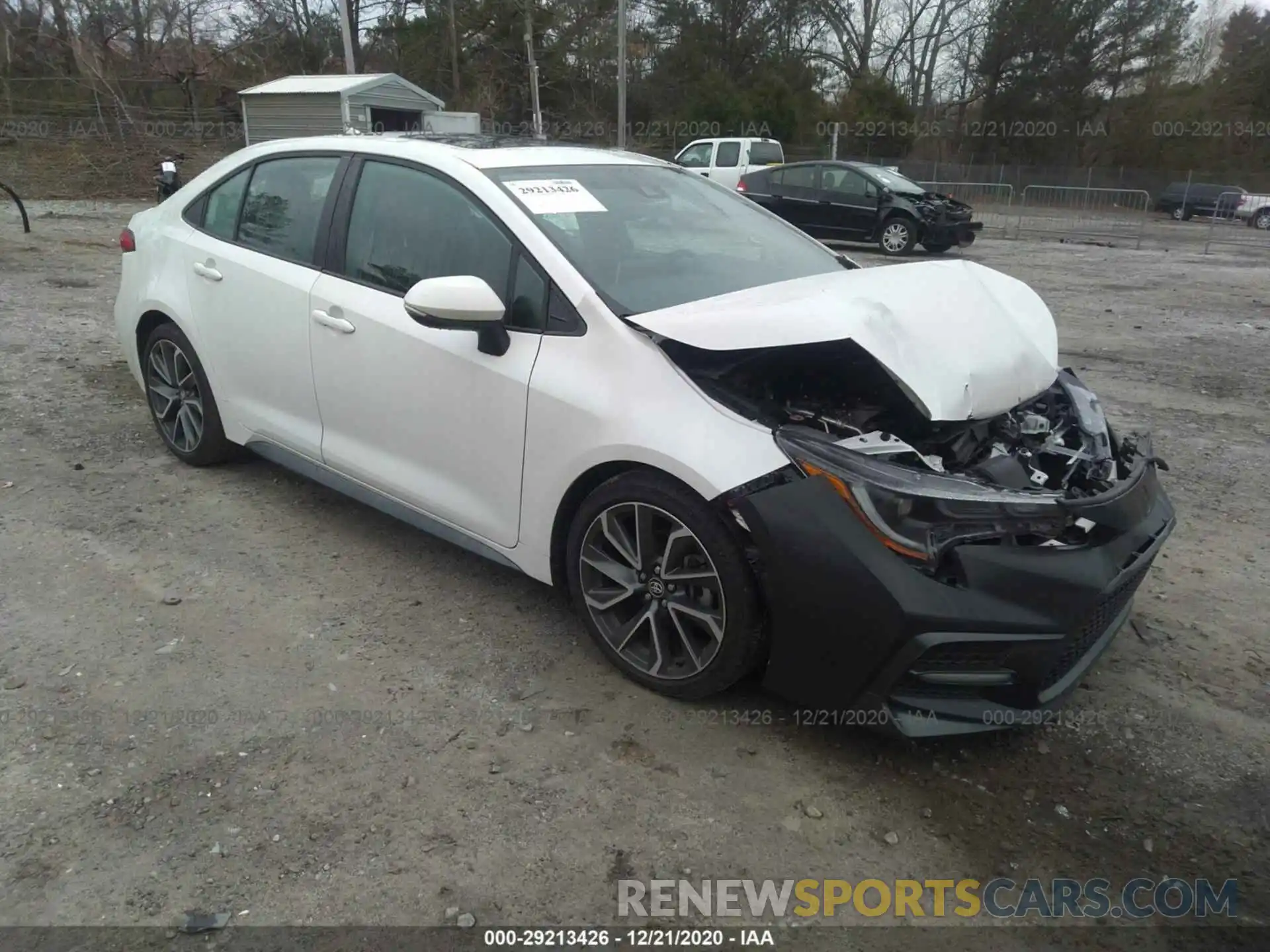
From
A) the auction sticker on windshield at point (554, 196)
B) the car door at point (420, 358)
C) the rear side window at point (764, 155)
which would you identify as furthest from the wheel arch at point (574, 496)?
the rear side window at point (764, 155)

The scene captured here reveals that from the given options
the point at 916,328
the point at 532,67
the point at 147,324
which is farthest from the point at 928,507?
the point at 532,67

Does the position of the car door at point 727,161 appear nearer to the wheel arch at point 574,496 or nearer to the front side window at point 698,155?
the front side window at point 698,155

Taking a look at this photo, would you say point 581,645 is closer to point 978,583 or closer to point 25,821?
point 978,583

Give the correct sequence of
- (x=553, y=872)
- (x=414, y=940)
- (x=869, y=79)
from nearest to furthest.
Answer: (x=414, y=940) → (x=553, y=872) → (x=869, y=79)

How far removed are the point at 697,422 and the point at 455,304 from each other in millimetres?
882

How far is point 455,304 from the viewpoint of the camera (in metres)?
2.94

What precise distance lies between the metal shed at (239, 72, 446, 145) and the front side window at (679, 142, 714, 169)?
8039 millimetres

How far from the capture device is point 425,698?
298cm

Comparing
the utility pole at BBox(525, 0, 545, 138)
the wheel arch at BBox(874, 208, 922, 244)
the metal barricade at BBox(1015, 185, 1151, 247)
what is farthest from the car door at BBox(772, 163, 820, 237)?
the utility pole at BBox(525, 0, 545, 138)

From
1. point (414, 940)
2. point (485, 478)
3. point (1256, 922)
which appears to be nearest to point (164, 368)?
point (485, 478)

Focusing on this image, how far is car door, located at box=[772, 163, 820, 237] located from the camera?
53.6 feet

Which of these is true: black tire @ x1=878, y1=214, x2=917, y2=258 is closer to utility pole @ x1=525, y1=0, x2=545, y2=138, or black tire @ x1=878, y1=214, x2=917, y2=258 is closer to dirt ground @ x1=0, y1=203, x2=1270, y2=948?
dirt ground @ x1=0, y1=203, x2=1270, y2=948

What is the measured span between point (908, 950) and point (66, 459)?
4.70 meters

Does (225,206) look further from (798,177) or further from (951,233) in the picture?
(951,233)
